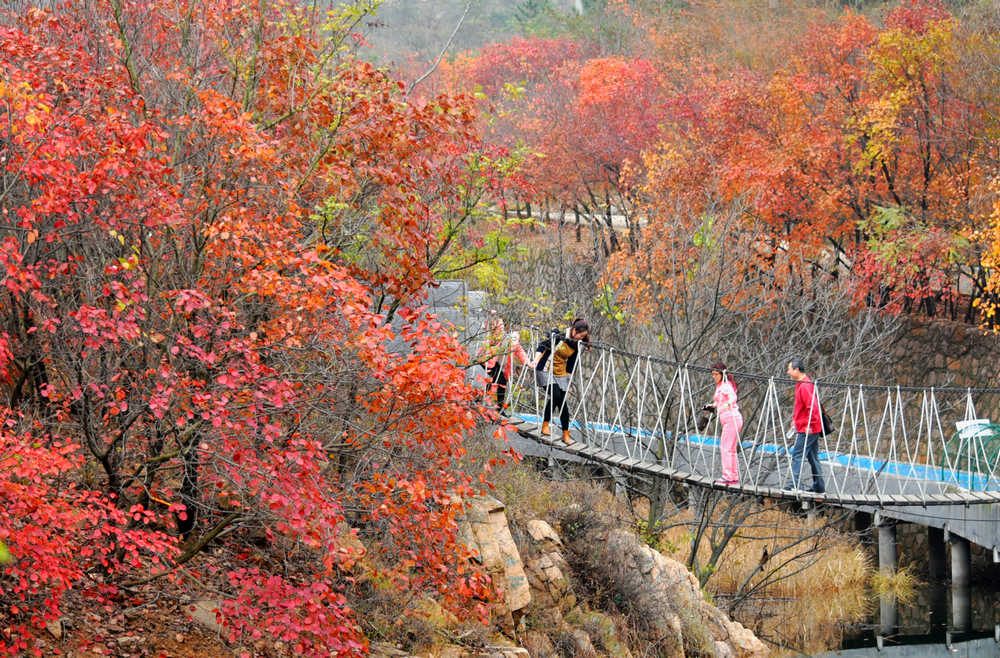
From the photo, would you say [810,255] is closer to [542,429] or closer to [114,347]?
[542,429]

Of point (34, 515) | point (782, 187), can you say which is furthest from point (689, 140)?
point (34, 515)

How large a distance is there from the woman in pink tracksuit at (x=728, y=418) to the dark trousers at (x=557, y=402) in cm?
162

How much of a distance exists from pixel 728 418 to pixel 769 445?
5.70m

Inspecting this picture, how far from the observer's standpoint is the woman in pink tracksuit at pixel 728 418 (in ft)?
40.0

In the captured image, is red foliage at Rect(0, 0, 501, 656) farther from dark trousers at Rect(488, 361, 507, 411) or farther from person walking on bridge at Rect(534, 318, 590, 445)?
dark trousers at Rect(488, 361, 507, 411)

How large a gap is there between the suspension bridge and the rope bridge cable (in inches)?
1.3

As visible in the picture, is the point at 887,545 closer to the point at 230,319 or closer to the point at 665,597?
the point at 665,597

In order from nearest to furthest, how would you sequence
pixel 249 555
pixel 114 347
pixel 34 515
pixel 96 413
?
pixel 34 515 → pixel 114 347 → pixel 96 413 → pixel 249 555

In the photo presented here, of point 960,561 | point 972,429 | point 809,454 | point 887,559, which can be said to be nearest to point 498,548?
point 809,454

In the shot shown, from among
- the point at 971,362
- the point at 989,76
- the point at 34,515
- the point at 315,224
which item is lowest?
the point at 971,362

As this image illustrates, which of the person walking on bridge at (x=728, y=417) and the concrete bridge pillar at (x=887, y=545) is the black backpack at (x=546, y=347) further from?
the concrete bridge pillar at (x=887, y=545)

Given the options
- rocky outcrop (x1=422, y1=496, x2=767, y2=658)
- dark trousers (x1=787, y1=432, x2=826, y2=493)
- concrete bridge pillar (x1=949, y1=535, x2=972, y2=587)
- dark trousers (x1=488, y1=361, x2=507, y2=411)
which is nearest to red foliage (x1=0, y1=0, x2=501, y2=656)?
rocky outcrop (x1=422, y1=496, x2=767, y2=658)

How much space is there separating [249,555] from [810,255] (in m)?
18.1

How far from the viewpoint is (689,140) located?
27.7 meters
